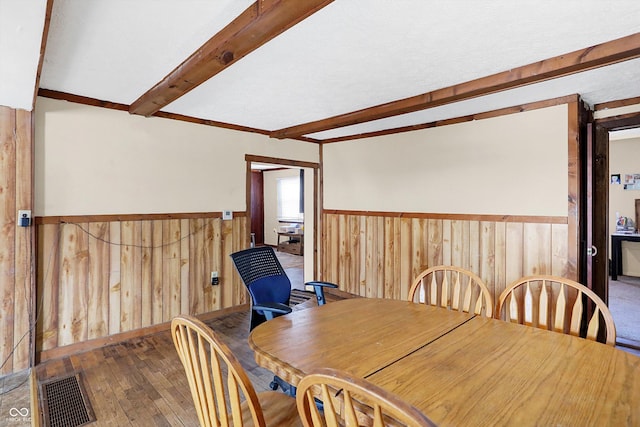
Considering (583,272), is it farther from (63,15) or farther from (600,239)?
(63,15)

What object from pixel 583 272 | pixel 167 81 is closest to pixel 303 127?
pixel 167 81

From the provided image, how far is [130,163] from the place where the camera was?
324 centimetres

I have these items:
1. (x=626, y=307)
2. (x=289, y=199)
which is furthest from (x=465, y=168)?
(x=289, y=199)

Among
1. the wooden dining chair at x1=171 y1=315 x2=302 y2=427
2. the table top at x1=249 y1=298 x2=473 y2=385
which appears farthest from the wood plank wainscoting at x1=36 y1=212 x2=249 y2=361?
the wooden dining chair at x1=171 y1=315 x2=302 y2=427

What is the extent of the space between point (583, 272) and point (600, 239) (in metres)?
0.44

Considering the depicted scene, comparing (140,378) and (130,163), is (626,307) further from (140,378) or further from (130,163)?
(130,163)

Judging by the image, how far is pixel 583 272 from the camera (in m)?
2.98

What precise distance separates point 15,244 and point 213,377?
2.52 metres

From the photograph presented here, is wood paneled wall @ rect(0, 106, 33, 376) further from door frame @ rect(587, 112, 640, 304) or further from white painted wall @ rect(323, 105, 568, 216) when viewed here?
door frame @ rect(587, 112, 640, 304)

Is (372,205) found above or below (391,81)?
below

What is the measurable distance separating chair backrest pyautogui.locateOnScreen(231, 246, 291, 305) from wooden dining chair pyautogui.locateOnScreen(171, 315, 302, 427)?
32.5 inches

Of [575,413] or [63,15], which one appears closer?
[575,413]

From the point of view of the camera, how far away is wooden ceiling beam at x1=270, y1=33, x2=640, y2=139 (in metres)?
1.96

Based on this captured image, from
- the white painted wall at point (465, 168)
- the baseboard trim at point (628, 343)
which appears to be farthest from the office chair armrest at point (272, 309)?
the baseboard trim at point (628, 343)
